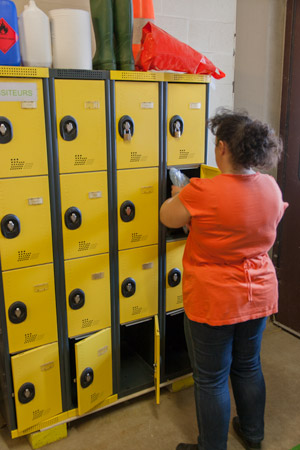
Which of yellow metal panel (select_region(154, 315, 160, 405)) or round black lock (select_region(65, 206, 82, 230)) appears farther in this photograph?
yellow metal panel (select_region(154, 315, 160, 405))

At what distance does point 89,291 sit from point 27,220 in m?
0.48

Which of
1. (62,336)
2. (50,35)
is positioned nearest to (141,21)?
(50,35)

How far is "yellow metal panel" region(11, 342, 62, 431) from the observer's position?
2.02 meters

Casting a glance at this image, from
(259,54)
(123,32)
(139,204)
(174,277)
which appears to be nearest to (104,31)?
(123,32)

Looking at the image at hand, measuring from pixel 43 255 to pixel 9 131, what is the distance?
0.56 meters

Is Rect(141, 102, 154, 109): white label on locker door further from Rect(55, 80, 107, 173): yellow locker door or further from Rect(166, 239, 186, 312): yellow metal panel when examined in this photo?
Rect(166, 239, 186, 312): yellow metal panel

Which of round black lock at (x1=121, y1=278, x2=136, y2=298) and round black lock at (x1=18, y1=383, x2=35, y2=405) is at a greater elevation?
round black lock at (x1=121, y1=278, x2=136, y2=298)

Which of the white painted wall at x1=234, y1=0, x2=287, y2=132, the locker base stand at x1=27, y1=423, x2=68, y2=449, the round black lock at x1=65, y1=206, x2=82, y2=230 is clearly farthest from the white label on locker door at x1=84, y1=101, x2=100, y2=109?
the locker base stand at x1=27, y1=423, x2=68, y2=449

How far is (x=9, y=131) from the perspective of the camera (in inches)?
69.9

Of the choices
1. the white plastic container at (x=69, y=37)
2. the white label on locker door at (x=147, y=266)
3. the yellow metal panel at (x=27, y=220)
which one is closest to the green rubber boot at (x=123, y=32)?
the white plastic container at (x=69, y=37)

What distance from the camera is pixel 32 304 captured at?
2.00 m

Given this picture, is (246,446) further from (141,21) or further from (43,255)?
(141,21)

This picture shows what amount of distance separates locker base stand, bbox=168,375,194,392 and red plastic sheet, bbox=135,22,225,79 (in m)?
1.71

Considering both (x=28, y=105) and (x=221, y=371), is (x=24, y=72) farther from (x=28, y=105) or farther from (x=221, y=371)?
(x=221, y=371)
